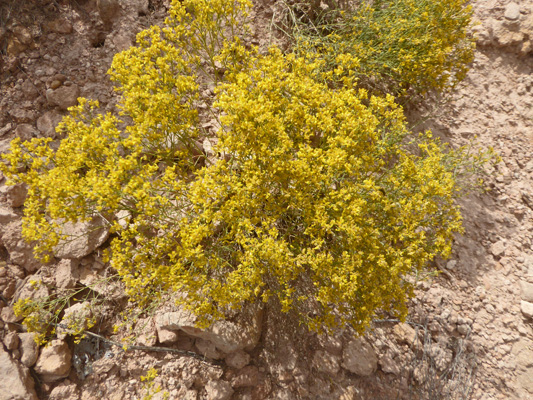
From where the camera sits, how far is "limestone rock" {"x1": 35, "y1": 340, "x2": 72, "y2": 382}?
3.28 meters

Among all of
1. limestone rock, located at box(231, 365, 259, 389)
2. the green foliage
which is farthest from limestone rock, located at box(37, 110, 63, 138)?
limestone rock, located at box(231, 365, 259, 389)

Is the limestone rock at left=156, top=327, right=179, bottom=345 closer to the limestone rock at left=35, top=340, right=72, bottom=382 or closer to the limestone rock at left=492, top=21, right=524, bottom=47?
the limestone rock at left=35, top=340, right=72, bottom=382

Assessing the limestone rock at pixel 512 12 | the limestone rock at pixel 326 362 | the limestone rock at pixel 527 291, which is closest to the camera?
the limestone rock at pixel 326 362

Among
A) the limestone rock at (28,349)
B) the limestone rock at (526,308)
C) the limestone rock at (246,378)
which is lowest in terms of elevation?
the limestone rock at (526,308)

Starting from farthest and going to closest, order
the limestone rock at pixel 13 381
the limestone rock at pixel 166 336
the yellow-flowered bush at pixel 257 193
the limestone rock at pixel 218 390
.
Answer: the limestone rock at pixel 166 336 → the limestone rock at pixel 218 390 → the limestone rock at pixel 13 381 → the yellow-flowered bush at pixel 257 193

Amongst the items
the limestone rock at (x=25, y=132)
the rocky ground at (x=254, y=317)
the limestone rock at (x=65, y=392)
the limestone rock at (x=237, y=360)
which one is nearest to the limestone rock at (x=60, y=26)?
the rocky ground at (x=254, y=317)

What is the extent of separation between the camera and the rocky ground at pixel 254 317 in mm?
3447

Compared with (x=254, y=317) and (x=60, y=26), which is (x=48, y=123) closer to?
(x=60, y=26)

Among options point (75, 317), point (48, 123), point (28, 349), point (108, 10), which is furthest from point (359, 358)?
point (108, 10)

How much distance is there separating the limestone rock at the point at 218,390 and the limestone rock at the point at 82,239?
206 cm

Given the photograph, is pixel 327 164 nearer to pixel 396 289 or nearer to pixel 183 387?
pixel 396 289

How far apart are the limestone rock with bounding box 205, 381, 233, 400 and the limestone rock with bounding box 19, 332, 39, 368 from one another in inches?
72.5

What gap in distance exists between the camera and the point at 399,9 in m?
4.57

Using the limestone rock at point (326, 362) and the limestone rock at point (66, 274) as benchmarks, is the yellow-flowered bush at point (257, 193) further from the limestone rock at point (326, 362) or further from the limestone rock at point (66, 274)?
the limestone rock at point (326, 362)
